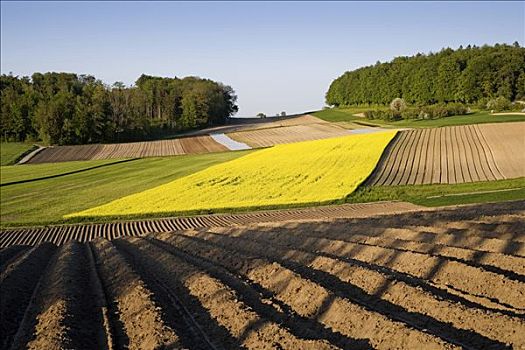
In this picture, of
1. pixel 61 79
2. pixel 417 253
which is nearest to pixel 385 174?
pixel 417 253

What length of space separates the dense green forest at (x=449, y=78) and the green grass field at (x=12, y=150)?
71.0m

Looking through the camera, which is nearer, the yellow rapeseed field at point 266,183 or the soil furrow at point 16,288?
the soil furrow at point 16,288

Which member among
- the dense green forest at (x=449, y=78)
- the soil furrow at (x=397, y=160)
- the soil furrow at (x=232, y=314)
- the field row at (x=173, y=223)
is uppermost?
the dense green forest at (x=449, y=78)

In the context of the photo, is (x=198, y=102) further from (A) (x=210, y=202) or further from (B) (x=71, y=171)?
(A) (x=210, y=202)

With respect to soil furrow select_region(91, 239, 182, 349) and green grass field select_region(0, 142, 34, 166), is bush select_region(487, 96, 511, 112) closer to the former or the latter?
green grass field select_region(0, 142, 34, 166)

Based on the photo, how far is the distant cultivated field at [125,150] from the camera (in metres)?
68.5

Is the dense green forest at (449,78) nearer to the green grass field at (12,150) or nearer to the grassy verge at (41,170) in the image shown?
the grassy verge at (41,170)

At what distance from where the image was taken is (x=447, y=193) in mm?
32156

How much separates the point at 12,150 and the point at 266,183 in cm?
5067

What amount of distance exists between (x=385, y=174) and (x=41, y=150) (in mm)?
53804

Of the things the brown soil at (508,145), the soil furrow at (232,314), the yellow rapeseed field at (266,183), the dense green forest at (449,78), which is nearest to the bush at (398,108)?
the dense green forest at (449,78)

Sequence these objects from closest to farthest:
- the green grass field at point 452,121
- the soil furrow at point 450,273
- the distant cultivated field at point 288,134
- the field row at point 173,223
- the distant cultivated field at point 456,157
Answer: the soil furrow at point 450,273 → the field row at point 173,223 → the distant cultivated field at point 456,157 → the green grass field at point 452,121 → the distant cultivated field at point 288,134

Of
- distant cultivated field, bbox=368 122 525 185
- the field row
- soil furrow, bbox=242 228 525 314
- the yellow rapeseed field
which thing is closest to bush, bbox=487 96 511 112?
distant cultivated field, bbox=368 122 525 185

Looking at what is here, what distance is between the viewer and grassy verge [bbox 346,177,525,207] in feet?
96.0
